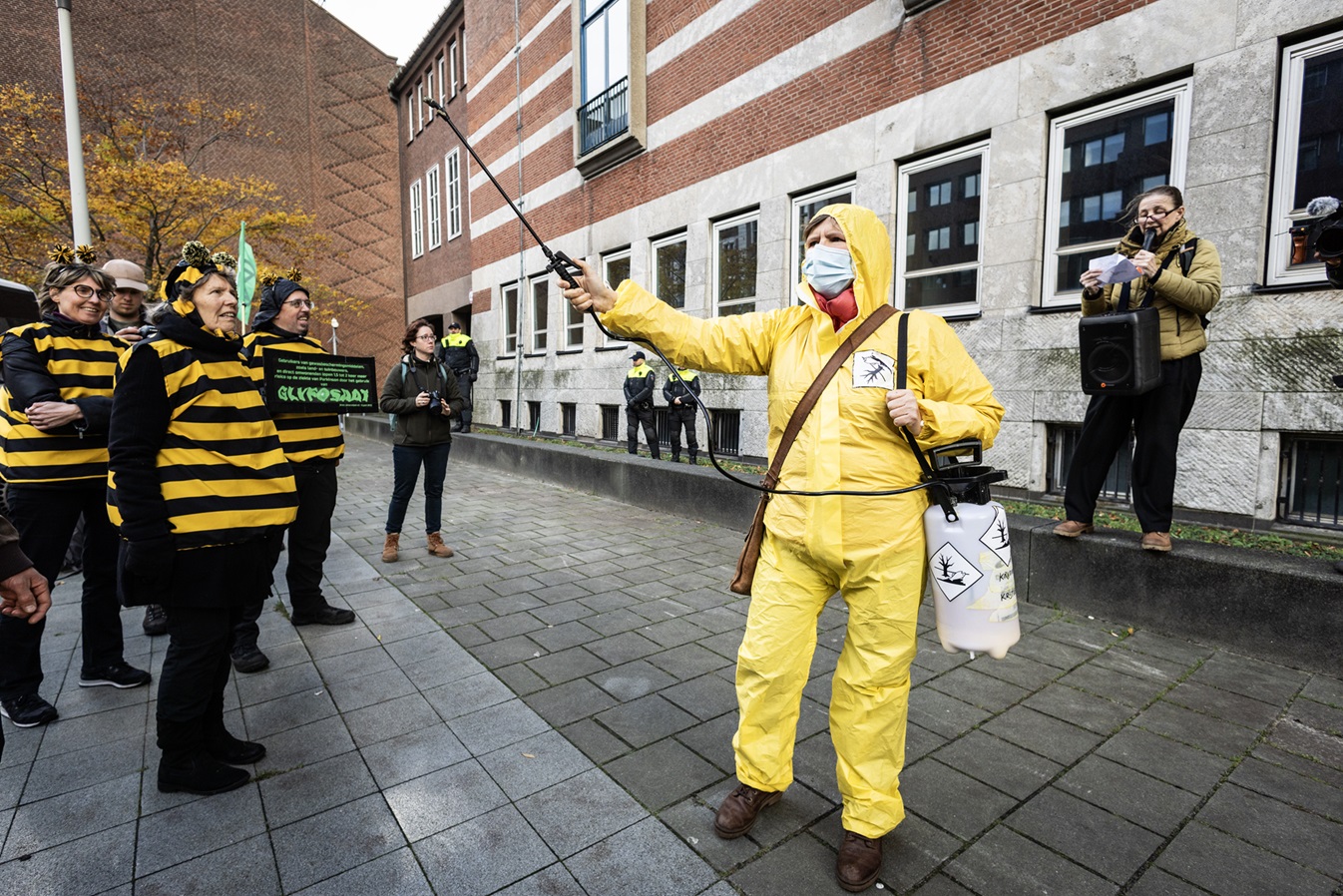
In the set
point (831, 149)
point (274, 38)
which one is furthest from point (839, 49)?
point (274, 38)

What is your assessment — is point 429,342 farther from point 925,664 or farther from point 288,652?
point 925,664

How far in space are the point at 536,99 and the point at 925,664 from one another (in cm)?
1674

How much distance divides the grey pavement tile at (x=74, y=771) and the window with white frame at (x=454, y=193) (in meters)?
22.0

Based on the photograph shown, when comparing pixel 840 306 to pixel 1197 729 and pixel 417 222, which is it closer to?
pixel 1197 729

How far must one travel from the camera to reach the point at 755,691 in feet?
8.02

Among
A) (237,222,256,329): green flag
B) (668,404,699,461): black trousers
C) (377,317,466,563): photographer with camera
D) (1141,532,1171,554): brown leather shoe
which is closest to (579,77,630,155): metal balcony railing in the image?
(668,404,699,461): black trousers

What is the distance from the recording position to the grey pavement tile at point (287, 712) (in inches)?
131

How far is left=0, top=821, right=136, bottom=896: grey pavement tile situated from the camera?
2.27 m

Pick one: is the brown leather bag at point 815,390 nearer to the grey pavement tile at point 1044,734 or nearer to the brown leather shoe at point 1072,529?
the grey pavement tile at point 1044,734

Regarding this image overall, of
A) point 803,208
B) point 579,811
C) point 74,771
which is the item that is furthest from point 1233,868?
point 803,208

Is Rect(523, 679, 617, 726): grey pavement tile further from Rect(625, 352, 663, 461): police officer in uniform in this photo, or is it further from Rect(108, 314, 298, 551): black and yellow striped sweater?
Rect(625, 352, 663, 461): police officer in uniform

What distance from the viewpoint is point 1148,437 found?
434cm

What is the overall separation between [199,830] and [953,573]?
2.83m

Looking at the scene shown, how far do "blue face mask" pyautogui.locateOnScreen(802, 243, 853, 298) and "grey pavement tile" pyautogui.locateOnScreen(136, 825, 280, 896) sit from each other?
2.66m
